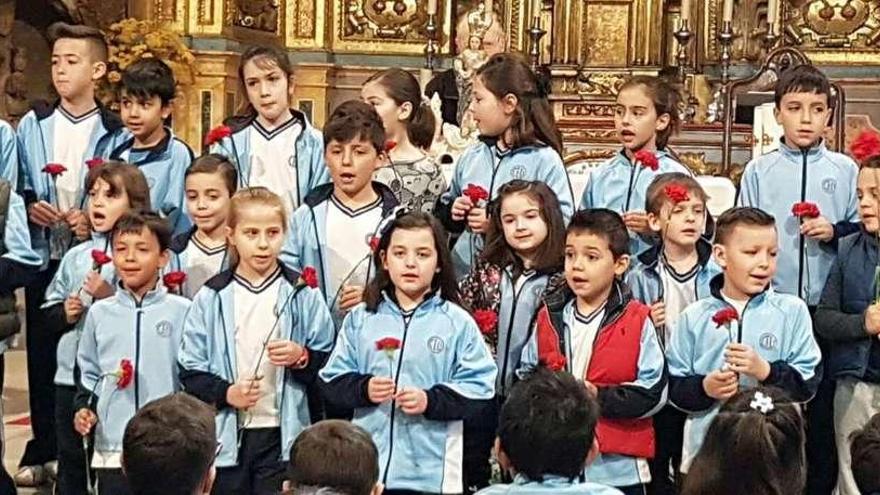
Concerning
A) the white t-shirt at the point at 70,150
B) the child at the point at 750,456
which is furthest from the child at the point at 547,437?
the white t-shirt at the point at 70,150

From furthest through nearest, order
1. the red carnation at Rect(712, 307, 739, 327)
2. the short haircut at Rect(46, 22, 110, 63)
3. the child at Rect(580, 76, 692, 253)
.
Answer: the short haircut at Rect(46, 22, 110, 63) → the child at Rect(580, 76, 692, 253) → the red carnation at Rect(712, 307, 739, 327)

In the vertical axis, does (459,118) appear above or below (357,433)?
above

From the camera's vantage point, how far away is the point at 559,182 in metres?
4.72

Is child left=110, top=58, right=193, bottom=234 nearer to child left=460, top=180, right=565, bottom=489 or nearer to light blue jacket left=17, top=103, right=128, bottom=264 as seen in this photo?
light blue jacket left=17, top=103, right=128, bottom=264

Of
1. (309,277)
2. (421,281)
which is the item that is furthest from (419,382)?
(309,277)

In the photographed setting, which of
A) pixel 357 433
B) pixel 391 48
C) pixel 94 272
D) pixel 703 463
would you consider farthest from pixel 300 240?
pixel 391 48

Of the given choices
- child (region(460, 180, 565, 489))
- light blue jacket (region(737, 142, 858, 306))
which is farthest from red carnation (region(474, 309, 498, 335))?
light blue jacket (region(737, 142, 858, 306))

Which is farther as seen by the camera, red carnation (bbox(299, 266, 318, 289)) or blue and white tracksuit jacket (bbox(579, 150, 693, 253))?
blue and white tracksuit jacket (bbox(579, 150, 693, 253))

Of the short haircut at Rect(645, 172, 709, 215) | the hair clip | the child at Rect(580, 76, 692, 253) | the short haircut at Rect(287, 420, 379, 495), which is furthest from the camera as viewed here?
the child at Rect(580, 76, 692, 253)

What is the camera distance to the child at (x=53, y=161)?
4953 mm

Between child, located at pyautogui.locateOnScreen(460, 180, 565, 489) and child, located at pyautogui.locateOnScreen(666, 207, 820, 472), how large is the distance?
1.35 feet

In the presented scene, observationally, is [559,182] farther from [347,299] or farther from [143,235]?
[143,235]

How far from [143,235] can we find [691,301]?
1586mm

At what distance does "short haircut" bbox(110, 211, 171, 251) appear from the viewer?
13.9 ft
